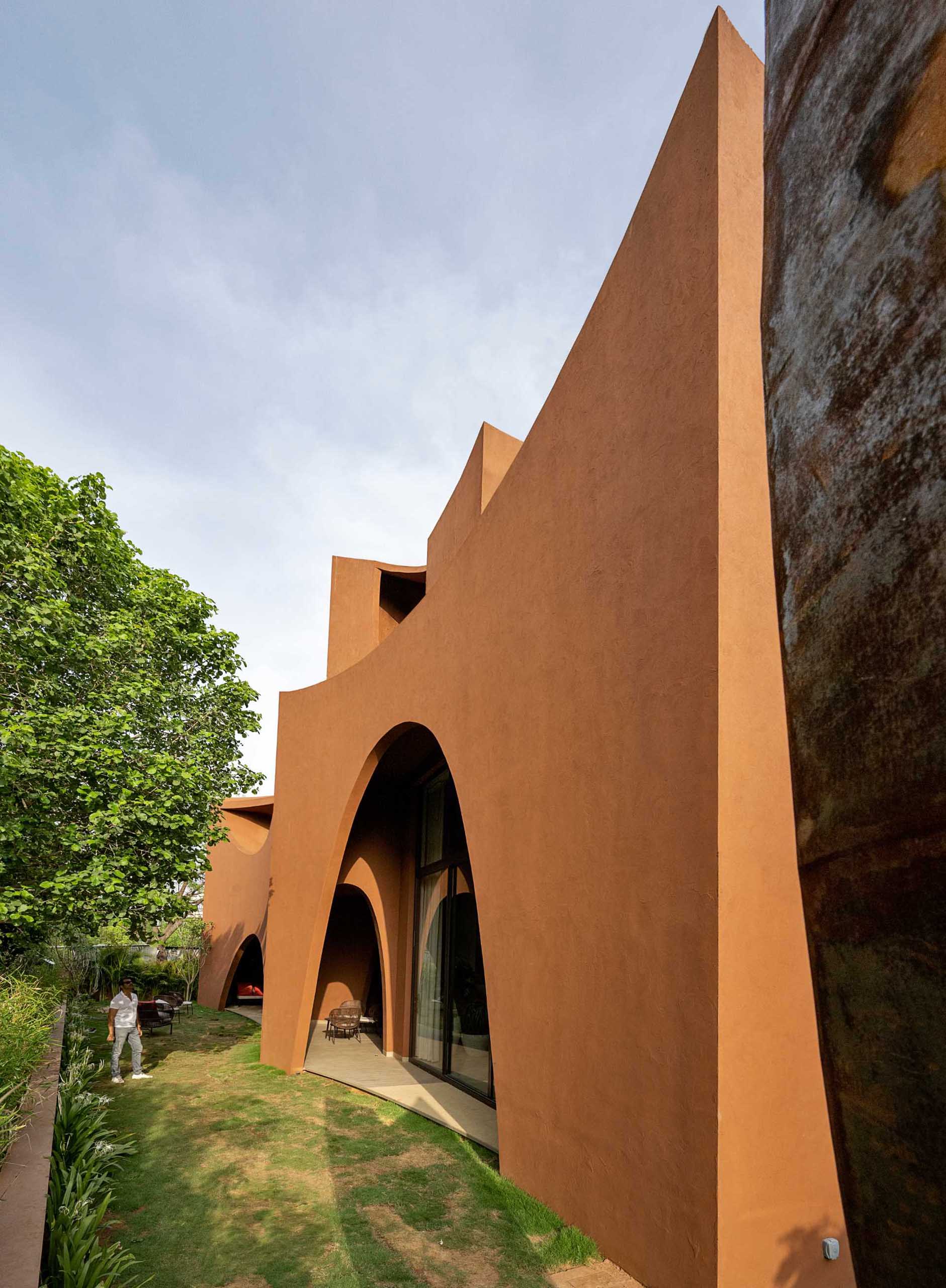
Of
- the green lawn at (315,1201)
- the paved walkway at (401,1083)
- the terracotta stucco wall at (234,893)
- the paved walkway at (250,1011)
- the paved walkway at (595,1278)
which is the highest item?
the terracotta stucco wall at (234,893)

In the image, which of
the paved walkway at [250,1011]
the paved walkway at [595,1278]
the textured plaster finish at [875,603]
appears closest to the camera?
the textured plaster finish at [875,603]

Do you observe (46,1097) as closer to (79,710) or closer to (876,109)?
(79,710)

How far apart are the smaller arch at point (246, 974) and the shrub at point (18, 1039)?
9093 mm

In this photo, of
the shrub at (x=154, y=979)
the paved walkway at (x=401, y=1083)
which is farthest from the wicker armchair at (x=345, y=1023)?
the shrub at (x=154, y=979)

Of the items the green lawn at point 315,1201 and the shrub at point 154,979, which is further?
the shrub at point 154,979

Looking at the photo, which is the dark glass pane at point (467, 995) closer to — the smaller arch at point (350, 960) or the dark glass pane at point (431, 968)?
the dark glass pane at point (431, 968)

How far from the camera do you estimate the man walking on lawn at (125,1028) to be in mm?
11031

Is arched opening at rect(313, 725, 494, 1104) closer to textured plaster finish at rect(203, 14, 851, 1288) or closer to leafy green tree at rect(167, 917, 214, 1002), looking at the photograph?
textured plaster finish at rect(203, 14, 851, 1288)

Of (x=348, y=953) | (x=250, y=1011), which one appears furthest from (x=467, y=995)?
(x=250, y=1011)

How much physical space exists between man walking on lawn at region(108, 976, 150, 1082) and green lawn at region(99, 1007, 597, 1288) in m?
0.70

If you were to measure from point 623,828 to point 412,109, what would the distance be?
6516 mm

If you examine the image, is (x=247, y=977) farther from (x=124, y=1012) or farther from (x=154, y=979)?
(x=124, y=1012)

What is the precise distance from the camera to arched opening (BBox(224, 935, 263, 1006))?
19.7 meters

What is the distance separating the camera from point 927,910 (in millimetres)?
772
